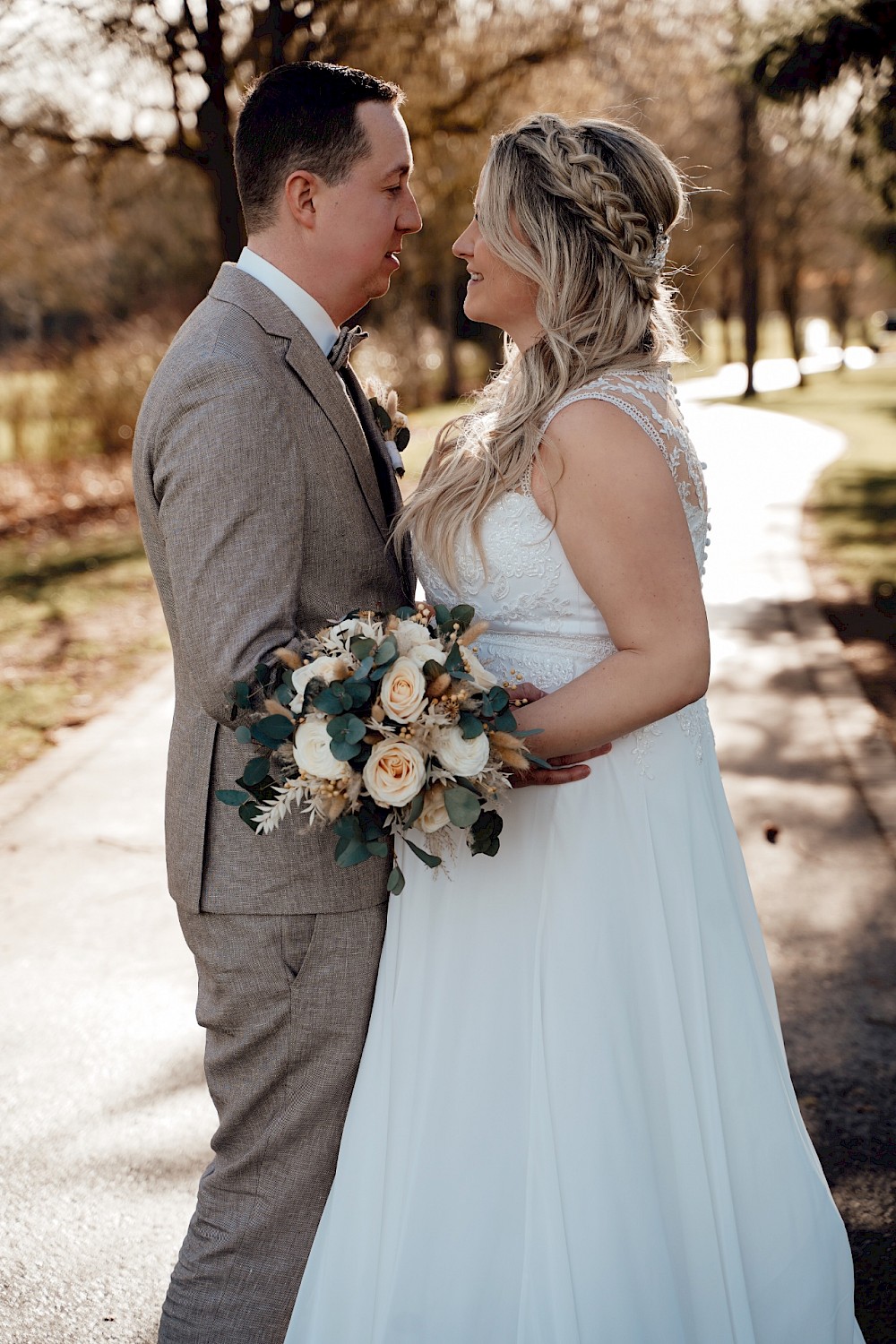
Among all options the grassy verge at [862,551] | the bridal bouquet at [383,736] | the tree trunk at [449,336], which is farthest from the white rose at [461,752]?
the tree trunk at [449,336]

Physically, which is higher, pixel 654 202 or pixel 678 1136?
pixel 654 202

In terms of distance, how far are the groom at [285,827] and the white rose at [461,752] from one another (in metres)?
0.40

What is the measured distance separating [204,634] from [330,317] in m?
0.84

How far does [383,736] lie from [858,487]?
649 inches

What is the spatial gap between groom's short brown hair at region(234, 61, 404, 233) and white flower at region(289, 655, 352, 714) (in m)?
1.05

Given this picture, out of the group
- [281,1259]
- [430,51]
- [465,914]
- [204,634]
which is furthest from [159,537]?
[430,51]

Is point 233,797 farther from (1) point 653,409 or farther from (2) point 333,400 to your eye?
(1) point 653,409

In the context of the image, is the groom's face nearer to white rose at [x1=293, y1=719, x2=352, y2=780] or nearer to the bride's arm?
the bride's arm

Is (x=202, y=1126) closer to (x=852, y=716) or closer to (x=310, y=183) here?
(x=310, y=183)

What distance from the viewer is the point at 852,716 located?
293 inches

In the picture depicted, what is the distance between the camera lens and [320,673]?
210 cm

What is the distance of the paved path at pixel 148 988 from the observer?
10.5ft

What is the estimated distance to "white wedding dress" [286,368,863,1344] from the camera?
246 centimetres

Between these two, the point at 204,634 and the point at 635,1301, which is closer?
the point at 204,634
